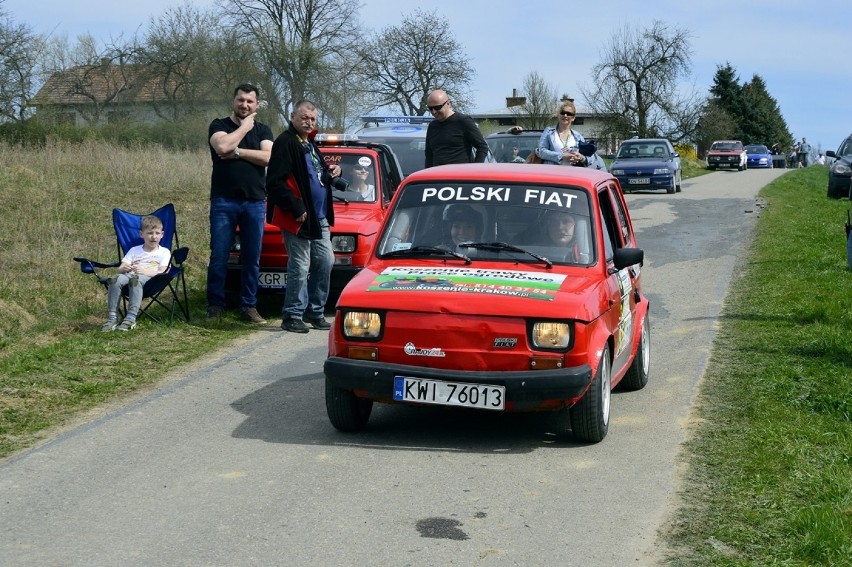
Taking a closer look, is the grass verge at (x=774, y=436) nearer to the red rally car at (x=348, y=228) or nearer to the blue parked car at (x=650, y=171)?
the red rally car at (x=348, y=228)

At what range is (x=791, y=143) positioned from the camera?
127500 mm

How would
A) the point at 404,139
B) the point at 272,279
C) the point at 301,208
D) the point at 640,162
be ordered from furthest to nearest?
the point at 640,162
the point at 404,139
the point at 272,279
the point at 301,208

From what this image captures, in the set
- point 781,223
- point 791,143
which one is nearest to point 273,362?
point 781,223

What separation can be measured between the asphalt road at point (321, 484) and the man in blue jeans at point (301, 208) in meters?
1.88

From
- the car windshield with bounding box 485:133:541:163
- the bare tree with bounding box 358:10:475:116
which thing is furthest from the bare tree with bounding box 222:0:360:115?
the car windshield with bounding box 485:133:541:163

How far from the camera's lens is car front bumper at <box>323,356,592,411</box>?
6.47m

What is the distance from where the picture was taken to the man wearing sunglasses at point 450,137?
12578mm

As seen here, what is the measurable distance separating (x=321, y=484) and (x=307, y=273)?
5.04 meters

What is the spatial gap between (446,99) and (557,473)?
7.18 m

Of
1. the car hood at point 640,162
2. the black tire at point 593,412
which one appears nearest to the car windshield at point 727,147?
the car hood at point 640,162

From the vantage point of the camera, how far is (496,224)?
7.59 meters

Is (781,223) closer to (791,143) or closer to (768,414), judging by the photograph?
(768,414)

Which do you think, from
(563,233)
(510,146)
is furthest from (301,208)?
(510,146)

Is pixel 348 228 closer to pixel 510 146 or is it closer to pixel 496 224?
pixel 496 224
